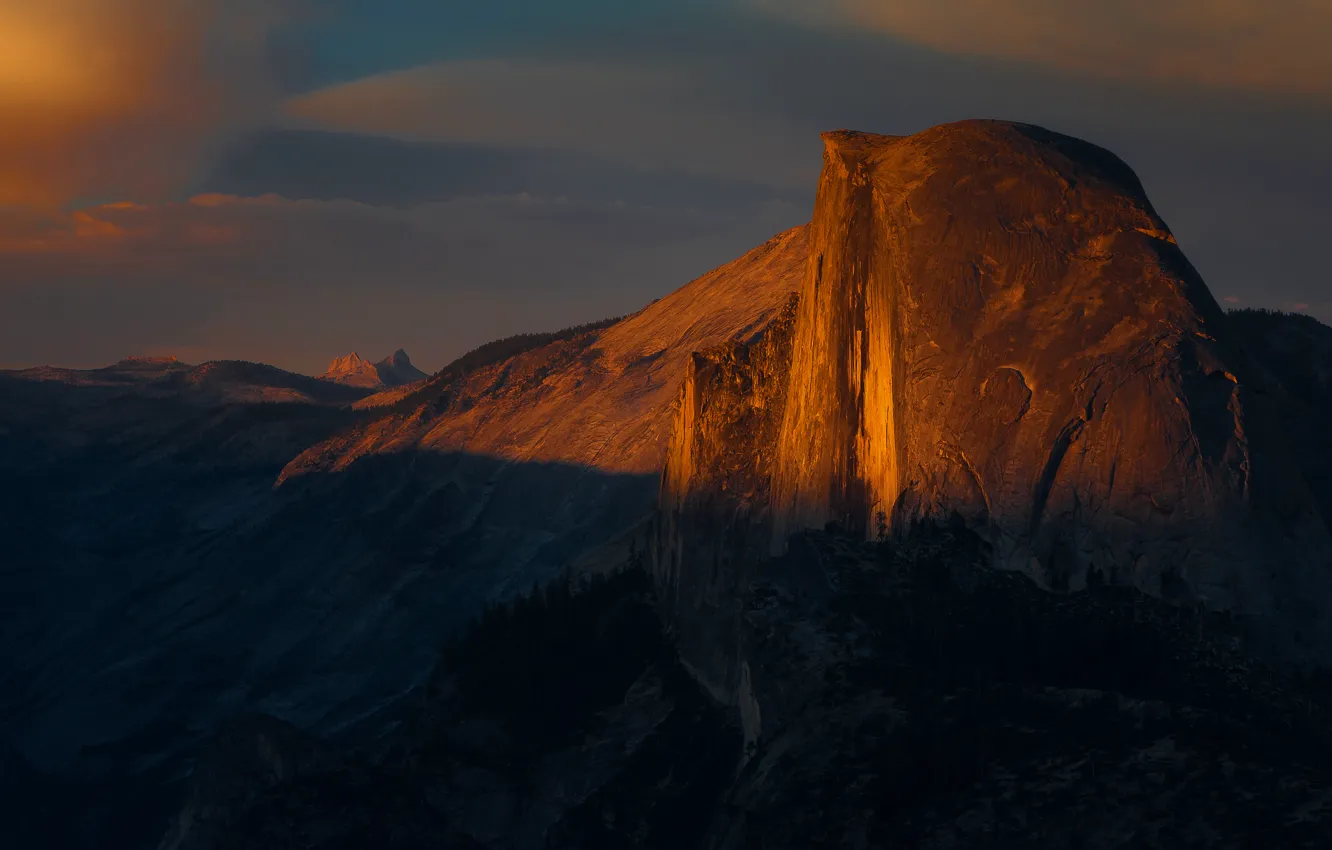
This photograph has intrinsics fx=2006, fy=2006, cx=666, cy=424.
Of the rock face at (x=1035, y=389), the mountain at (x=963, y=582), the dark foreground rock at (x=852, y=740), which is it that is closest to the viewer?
the dark foreground rock at (x=852, y=740)

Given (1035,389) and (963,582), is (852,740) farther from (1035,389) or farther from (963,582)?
(1035,389)

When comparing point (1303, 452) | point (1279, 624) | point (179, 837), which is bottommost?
point (179, 837)

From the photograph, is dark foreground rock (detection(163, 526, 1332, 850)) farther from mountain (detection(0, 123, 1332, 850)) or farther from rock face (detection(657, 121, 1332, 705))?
rock face (detection(657, 121, 1332, 705))

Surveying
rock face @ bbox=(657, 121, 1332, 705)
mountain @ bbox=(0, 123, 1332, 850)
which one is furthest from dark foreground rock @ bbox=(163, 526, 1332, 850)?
rock face @ bbox=(657, 121, 1332, 705)

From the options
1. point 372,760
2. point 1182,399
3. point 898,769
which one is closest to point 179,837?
point 372,760

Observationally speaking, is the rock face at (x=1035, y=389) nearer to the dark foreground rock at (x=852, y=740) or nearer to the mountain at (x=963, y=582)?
the mountain at (x=963, y=582)

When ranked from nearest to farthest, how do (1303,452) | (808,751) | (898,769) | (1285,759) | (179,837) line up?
1. (1285,759)
2. (898,769)
3. (808,751)
4. (1303,452)
5. (179,837)

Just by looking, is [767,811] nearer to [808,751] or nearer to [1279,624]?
[808,751]

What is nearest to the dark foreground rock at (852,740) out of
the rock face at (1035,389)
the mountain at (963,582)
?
the mountain at (963,582)
